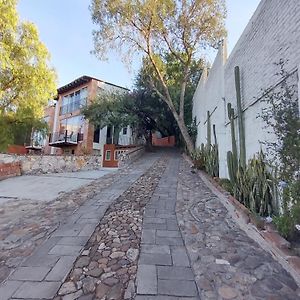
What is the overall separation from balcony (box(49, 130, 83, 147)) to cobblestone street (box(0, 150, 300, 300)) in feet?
58.2

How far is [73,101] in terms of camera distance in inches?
925

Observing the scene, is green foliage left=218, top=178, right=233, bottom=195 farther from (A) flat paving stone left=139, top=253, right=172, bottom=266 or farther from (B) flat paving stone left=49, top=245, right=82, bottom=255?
(B) flat paving stone left=49, top=245, right=82, bottom=255

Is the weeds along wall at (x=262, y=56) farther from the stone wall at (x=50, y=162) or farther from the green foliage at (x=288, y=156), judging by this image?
the stone wall at (x=50, y=162)

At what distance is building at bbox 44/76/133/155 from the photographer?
2109 centimetres

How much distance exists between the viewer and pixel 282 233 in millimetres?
2906

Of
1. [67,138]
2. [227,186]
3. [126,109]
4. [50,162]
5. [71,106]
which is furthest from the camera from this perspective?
[71,106]

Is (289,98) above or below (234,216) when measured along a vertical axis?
above

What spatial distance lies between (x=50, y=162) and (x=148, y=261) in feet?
35.7

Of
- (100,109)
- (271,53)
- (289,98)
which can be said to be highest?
(100,109)

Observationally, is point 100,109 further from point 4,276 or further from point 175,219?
point 4,276

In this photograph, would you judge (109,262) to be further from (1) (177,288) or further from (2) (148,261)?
(1) (177,288)

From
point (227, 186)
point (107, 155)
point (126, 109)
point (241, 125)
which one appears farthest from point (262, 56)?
point (107, 155)

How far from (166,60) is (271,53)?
44.0 feet

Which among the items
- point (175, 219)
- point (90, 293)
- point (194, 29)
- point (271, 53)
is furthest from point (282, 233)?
point (194, 29)
